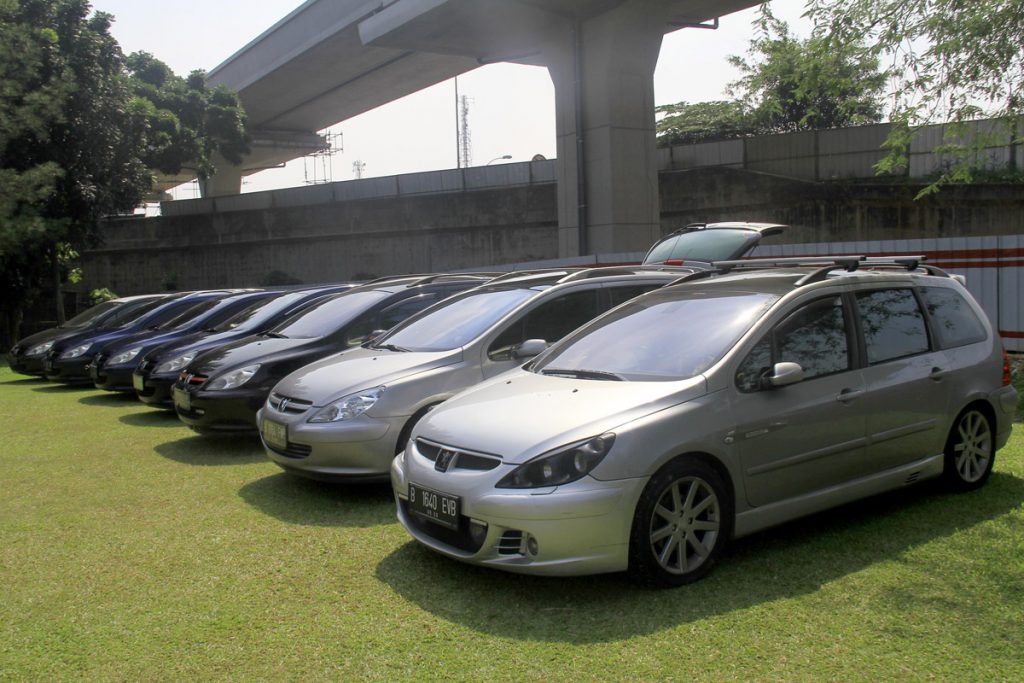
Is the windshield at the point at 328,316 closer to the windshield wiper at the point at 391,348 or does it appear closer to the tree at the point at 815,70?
the windshield wiper at the point at 391,348

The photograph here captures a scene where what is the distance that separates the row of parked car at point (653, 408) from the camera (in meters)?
4.28

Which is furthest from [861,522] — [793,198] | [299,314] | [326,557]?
[793,198]

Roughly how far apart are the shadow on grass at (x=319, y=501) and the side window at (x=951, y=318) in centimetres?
385

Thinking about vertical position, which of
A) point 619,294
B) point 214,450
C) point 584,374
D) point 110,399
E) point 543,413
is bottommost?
point 110,399

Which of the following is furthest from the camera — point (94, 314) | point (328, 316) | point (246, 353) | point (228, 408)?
point (94, 314)

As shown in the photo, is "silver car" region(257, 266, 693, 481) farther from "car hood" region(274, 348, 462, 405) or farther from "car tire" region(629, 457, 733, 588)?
"car tire" region(629, 457, 733, 588)

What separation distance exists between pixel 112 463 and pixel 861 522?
6.44 meters

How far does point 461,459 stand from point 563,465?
620 millimetres

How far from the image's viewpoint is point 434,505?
4.62 m

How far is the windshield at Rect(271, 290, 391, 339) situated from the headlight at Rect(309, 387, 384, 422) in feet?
8.30

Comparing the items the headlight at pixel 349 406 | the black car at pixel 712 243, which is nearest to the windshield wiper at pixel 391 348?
the headlight at pixel 349 406

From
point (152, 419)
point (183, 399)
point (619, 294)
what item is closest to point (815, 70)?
point (619, 294)

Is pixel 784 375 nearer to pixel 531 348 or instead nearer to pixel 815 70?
pixel 531 348

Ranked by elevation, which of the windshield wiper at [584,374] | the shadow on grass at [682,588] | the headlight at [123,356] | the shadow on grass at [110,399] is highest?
the windshield wiper at [584,374]
